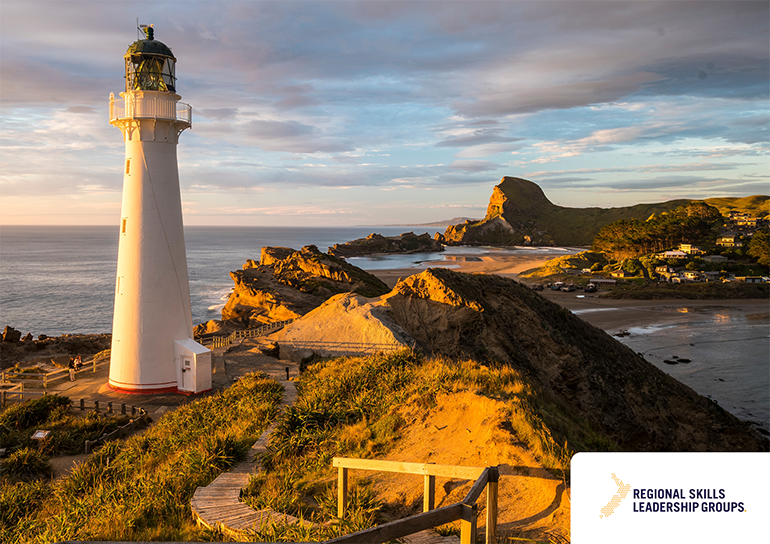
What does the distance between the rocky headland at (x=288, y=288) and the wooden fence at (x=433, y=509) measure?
34276 millimetres

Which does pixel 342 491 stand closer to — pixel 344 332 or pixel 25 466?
pixel 25 466

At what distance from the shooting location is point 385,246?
156 meters

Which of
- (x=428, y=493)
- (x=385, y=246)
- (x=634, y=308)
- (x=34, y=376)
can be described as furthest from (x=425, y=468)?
(x=385, y=246)

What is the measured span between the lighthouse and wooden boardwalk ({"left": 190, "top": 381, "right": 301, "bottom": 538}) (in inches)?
465

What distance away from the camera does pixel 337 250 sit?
141250 mm

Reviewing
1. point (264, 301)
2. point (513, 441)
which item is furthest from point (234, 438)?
point (264, 301)

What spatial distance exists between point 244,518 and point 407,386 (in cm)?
512

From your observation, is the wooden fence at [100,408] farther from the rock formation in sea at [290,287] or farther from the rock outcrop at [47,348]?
the rock formation in sea at [290,287]

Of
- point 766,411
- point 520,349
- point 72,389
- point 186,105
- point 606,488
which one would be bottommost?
point 766,411

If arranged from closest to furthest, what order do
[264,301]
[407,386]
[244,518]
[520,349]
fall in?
1. [244,518]
2. [407,386]
3. [520,349]
4. [264,301]

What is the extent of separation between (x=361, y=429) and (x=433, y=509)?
4.90m

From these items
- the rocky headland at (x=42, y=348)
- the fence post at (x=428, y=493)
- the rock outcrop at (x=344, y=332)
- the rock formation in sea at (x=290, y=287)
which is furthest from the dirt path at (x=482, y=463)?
the rocky headland at (x=42, y=348)

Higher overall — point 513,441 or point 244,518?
point 513,441

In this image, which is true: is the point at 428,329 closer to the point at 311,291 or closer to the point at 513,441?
the point at 513,441
